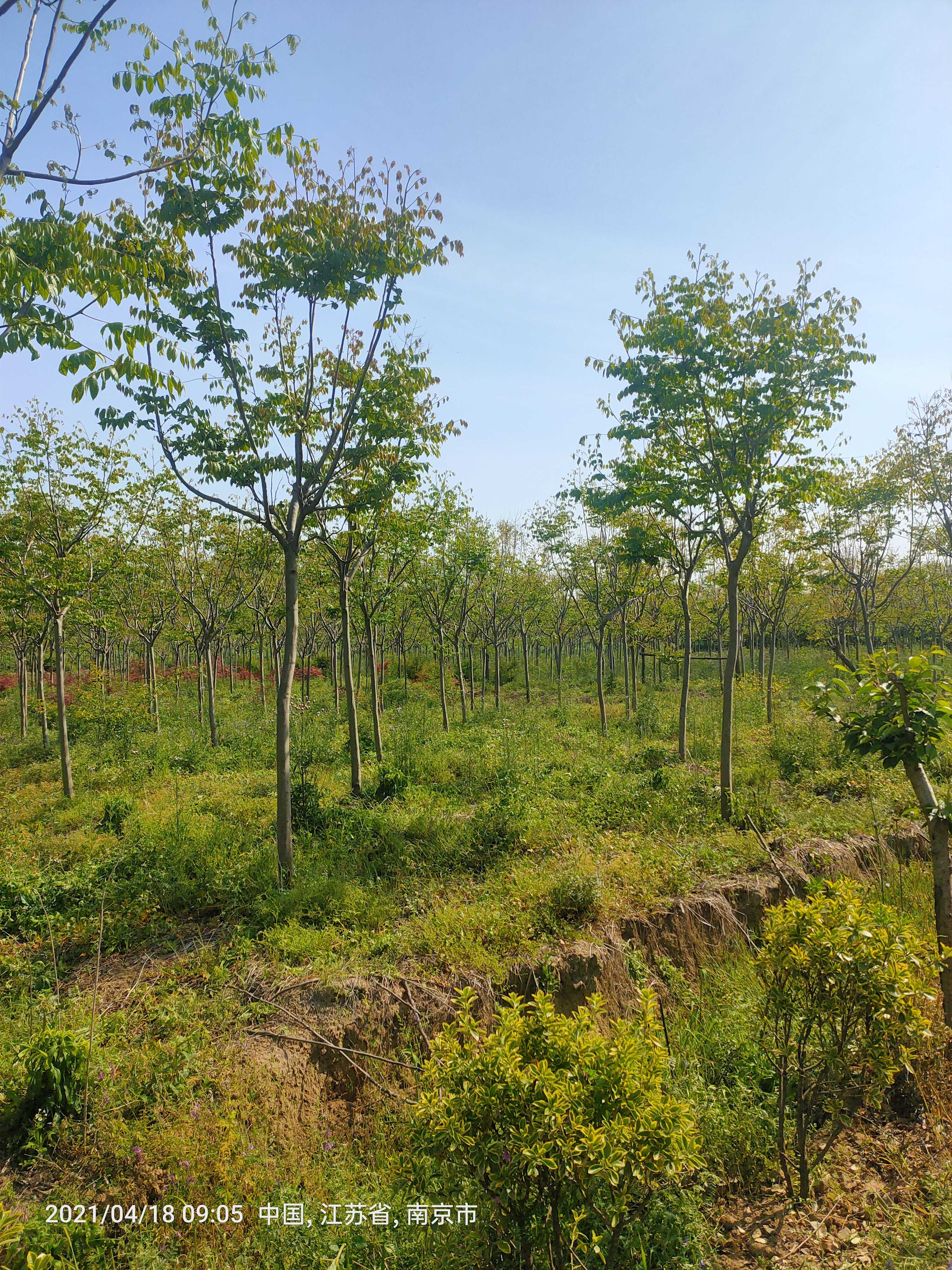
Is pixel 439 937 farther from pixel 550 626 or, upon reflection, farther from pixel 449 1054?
pixel 550 626

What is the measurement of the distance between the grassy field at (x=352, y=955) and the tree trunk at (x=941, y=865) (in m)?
0.53

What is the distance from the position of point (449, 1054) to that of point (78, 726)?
54.3 ft

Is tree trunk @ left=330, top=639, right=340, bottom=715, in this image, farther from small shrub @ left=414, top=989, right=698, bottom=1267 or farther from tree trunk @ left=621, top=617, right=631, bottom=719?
small shrub @ left=414, top=989, right=698, bottom=1267

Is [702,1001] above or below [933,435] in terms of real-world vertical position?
below

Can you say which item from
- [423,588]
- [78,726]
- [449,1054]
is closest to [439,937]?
[449,1054]

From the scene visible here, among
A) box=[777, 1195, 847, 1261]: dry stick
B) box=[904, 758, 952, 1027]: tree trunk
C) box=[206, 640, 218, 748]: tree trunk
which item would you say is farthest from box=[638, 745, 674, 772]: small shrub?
box=[206, 640, 218, 748]: tree trunk

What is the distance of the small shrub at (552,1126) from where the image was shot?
225 centimetres

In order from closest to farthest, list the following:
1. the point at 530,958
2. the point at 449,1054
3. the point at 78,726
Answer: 1. the point at 449,1054
2. the point at 530,958
3. the point at 78,726

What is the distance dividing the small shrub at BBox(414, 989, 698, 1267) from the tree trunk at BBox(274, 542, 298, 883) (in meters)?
4.23

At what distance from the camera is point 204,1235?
3.12 meters

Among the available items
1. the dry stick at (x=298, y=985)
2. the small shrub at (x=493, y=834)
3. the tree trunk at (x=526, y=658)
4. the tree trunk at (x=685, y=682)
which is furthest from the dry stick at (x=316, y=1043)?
the tree trunk at (x=526, y=658)

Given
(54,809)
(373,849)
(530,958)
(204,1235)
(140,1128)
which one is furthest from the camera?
(54,809)

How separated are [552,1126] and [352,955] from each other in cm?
341

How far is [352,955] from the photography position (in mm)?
5207
